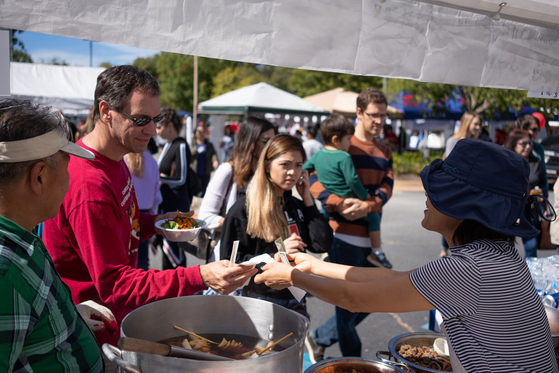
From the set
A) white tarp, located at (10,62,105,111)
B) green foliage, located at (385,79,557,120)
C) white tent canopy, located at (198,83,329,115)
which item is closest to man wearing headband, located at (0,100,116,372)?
white tarp, located at (10,62,105,111)

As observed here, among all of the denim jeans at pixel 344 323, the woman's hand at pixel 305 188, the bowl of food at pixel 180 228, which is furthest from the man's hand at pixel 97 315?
the denim jeans at pixel 344 323

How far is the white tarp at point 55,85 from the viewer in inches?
465

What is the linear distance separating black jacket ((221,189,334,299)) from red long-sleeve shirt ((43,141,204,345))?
92 centimetres

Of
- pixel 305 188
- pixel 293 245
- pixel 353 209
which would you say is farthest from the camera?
pixel 353 209

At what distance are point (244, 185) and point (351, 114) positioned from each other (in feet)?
46.8

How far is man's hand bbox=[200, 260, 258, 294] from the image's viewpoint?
185 centimetres

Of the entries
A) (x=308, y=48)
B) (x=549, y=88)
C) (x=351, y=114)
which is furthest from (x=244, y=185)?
(x=351, y=114)

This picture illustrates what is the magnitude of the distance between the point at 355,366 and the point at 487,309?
2.23ft

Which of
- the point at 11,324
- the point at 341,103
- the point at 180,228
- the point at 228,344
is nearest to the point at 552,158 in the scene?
the point at 341,103

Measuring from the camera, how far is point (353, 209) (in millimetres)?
3881

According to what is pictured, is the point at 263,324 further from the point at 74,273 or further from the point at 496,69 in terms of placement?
the point at 496,69

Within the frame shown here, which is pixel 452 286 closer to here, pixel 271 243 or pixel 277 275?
pixel 277 275

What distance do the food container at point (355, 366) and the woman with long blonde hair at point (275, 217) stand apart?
758mm

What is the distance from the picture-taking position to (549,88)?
2.65 metres
